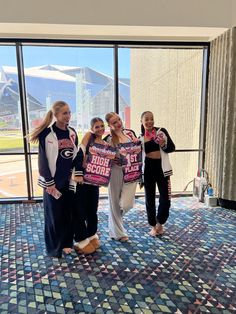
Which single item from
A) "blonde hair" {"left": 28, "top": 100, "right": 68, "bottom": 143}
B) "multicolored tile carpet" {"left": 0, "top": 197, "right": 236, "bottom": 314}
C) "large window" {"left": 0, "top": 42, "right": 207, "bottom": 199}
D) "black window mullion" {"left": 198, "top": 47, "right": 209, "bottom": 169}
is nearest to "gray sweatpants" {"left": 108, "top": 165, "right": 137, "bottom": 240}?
"multicolored tile carpet" {"left": 0, "top": 197, "right": 236, "bottom": 314}

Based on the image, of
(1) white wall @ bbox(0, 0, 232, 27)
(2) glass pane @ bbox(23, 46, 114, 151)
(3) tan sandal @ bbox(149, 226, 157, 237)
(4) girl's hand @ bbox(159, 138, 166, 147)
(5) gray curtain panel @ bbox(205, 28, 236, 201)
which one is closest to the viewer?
(4) girl's hand @ bbox(159, 138, 166, 147)

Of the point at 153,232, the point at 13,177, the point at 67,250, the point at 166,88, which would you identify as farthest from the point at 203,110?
the point at 13,177

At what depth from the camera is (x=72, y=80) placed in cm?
411

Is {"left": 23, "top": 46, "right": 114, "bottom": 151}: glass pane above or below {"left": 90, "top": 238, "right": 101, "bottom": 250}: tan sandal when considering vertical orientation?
above

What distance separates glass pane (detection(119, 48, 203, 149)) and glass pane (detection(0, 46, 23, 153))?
162 cm

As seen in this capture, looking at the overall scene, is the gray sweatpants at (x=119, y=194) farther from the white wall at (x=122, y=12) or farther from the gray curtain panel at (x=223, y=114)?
the white wall at (x=122, y=12)

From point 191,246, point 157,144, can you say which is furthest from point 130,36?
point 191,246

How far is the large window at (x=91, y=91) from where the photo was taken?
3951 millimetres

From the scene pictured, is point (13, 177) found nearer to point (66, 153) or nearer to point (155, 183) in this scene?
point (66, 153)

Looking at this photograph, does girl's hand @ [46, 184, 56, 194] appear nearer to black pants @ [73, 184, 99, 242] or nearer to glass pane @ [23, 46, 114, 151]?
black pants @ [73, 184, 99, 242]

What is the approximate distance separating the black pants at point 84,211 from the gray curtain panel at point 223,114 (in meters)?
2.08

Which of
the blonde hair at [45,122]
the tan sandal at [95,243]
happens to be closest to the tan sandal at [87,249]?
the tan sandal at [95,243]

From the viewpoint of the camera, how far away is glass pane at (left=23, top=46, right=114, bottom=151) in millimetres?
3941

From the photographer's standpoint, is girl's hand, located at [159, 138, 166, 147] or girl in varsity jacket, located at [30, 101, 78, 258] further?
girl's hand, located at [159, 138, 166, 147]
